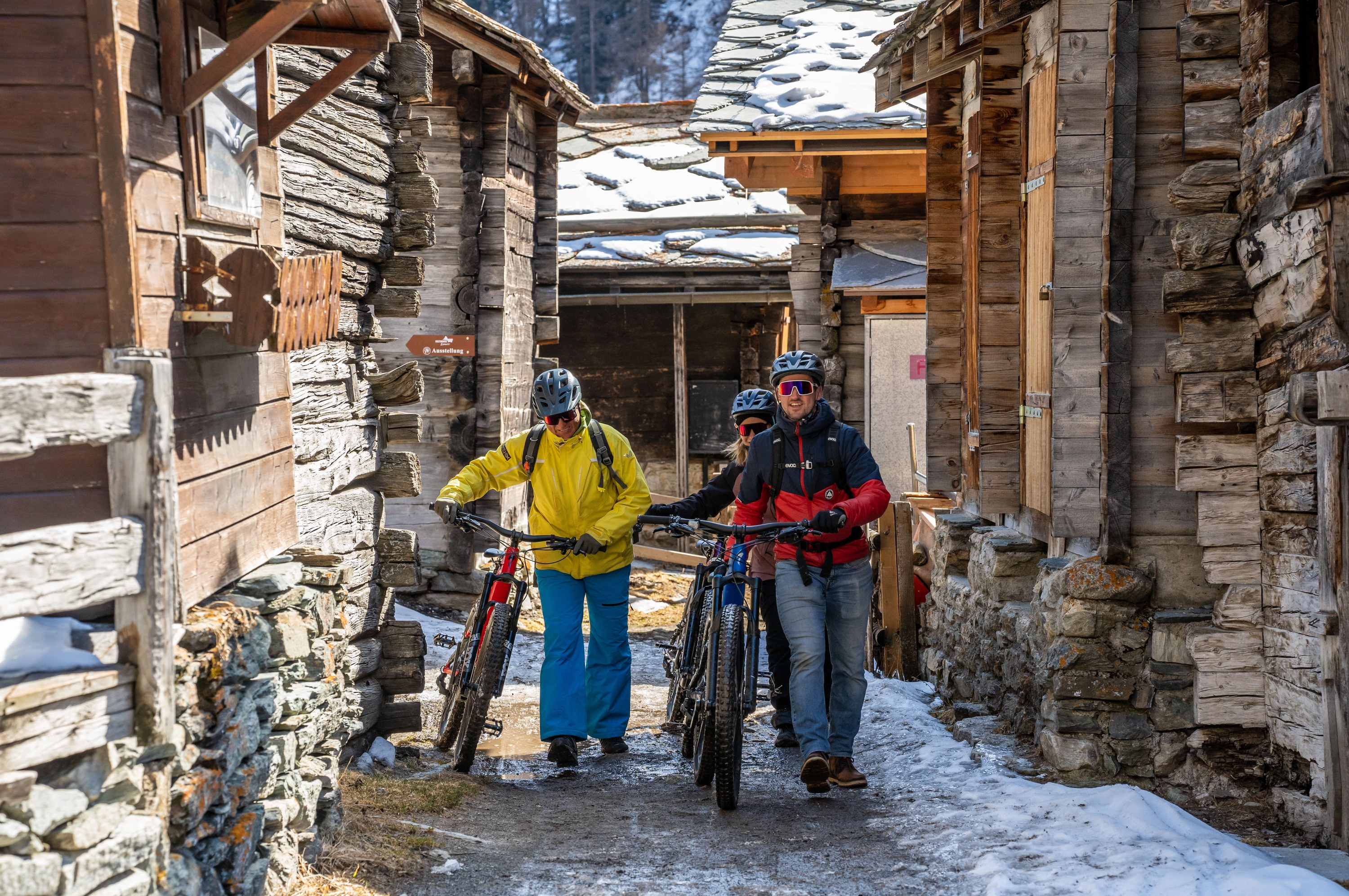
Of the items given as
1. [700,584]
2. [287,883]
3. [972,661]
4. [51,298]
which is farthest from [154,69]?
[972,661]

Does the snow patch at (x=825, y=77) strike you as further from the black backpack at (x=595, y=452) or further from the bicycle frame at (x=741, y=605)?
→ the bicycle frame at (x=741, y=605)

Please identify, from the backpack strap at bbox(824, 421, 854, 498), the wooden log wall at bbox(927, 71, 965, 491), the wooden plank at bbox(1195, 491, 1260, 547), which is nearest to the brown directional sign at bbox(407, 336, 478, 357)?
the wooden log wall at bbox(927, 71, 965, 491)

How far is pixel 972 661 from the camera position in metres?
7.59

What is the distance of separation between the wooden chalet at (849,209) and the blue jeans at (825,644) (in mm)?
5954

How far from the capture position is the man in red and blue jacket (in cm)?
588

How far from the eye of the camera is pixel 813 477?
6070mm

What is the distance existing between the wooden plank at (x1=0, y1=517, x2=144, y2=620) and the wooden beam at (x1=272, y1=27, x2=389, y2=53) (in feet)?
8.36

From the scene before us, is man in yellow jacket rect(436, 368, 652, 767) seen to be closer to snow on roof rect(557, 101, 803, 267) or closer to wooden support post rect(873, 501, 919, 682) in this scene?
wooden support post rect(873, 501, 919, 682)

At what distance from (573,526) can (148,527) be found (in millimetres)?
3642

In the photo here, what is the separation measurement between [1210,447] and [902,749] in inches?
90.7

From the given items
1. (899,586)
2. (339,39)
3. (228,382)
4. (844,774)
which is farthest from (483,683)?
(899,586)

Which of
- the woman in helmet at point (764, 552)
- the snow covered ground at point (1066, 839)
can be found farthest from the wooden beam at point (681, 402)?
the snow covered ground at point (1066, 839)

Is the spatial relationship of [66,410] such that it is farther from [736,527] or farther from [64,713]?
[736,527]

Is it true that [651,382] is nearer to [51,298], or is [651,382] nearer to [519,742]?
[519,742]
